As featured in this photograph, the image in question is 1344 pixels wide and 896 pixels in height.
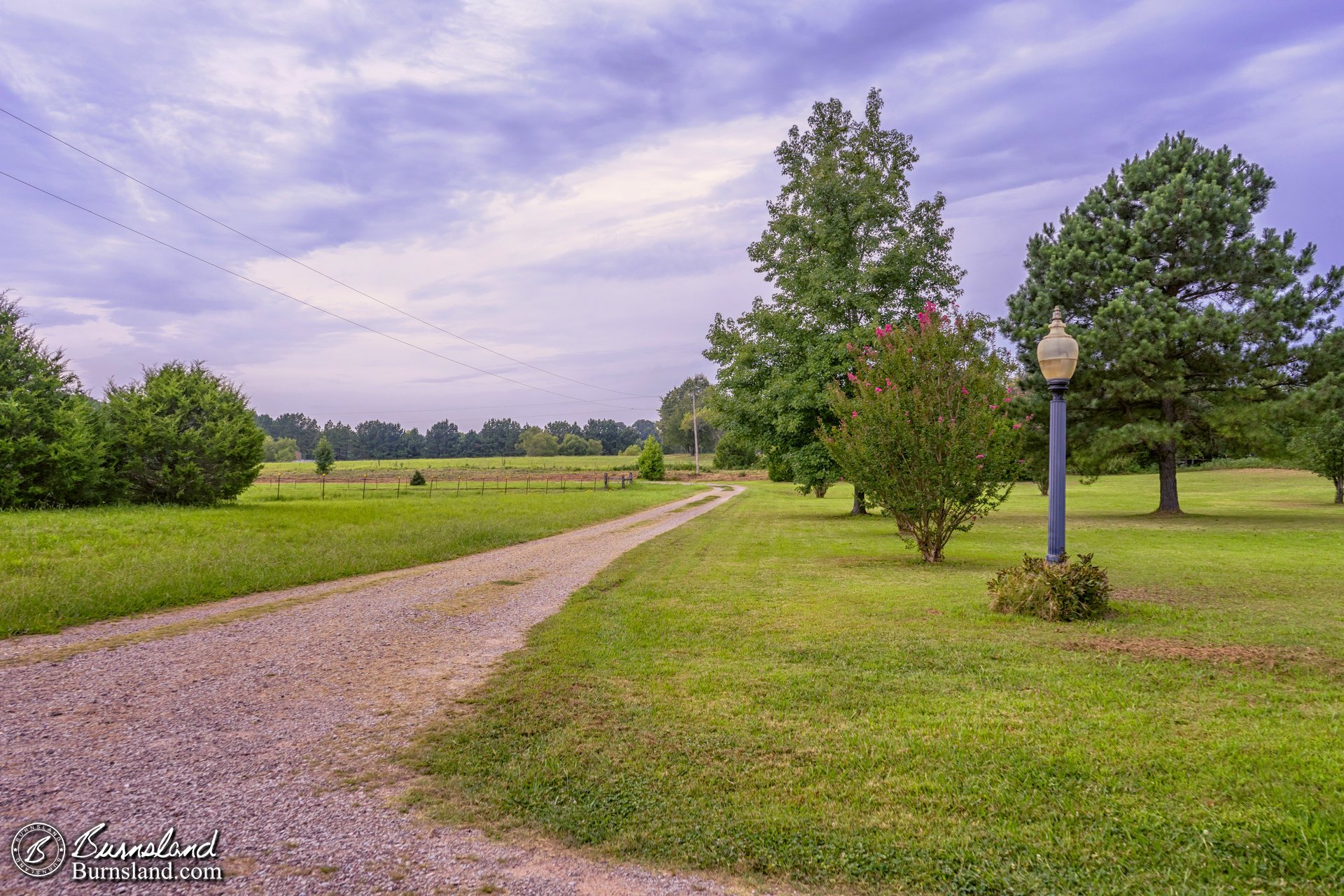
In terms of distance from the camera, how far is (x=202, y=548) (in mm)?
12852

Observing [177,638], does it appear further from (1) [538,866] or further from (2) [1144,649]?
(2) [1144,649]

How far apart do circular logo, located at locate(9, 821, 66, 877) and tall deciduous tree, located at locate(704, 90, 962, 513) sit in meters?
20.9

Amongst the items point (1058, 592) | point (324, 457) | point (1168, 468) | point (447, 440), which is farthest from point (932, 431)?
point (447, 440)

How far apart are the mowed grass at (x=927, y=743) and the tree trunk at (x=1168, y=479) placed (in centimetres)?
1578

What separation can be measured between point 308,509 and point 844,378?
1874 cm

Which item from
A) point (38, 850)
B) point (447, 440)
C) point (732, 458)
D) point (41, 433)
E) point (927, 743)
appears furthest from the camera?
point (447, 440)

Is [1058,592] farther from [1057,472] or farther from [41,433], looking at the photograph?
[41,433]

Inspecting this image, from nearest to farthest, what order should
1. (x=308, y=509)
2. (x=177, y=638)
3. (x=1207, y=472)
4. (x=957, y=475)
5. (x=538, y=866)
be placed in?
(x=538, y=866), (x=177, y=638), (x=957, y=475), (x=308, y=509), (x=1207, y=472)

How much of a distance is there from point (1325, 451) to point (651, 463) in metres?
44.7

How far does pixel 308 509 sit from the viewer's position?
2281cm

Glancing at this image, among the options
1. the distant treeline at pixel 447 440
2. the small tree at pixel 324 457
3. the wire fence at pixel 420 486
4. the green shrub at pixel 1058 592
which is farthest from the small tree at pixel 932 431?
the distant treeline at pixel 447 440

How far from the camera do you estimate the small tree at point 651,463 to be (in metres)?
61.9

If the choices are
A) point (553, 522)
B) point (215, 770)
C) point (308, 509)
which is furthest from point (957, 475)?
point (308, 509)

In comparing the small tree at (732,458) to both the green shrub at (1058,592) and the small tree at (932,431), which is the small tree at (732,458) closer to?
the small tree at (932,431)
